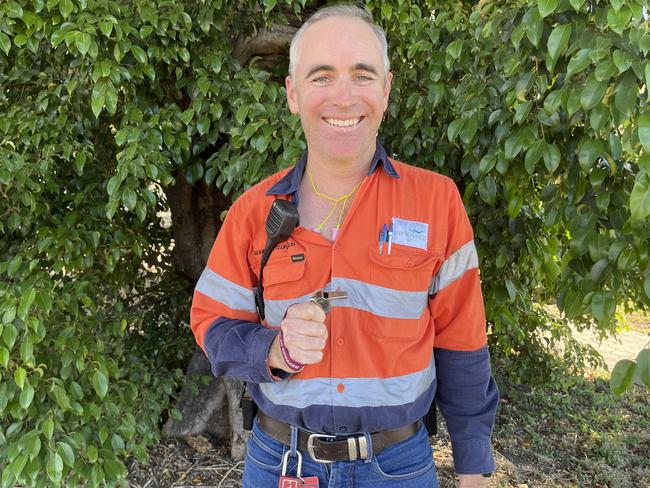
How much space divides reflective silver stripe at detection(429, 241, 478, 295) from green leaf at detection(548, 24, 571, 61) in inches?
20.4

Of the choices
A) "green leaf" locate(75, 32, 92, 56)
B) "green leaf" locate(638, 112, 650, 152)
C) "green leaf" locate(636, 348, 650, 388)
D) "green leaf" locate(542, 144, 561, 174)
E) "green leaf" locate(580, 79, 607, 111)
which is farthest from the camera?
"green leaf" locate(75, 32, 92, 56)

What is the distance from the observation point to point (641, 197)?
132 centimetres

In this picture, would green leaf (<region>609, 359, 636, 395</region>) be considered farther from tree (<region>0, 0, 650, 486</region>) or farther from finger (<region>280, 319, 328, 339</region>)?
finger (<region>280, 319, 328, 339</region>)

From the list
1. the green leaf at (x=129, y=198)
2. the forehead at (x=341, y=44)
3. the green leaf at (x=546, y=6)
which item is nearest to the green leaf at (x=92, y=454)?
the green leaf at (x=129, y=198)

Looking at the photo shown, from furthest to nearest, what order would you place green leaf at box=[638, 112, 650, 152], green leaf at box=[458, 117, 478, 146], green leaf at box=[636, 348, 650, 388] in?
green leaf at box=[458, 117, 478, 146]
green leaf at box=[636, 348, 650, 388]
green leaf at box=[638, 112, 650, 152]

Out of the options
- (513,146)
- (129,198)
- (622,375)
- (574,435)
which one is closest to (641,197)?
(622,375)

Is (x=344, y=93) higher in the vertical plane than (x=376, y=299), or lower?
higher

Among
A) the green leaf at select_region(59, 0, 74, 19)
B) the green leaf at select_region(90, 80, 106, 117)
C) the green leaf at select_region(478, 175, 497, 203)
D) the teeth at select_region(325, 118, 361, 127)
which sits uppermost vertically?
the green leaf at select_region(59, 0, 74, 19)

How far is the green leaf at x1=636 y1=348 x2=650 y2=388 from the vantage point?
1.39 metres

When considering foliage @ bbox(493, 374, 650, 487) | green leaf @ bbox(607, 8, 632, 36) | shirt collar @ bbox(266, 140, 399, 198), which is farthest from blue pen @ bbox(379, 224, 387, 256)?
foliage @ bbox(493, 374, 650, 487)

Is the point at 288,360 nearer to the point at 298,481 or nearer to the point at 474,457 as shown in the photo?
the point at 298,481

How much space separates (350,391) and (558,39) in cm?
100

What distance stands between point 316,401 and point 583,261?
89cm

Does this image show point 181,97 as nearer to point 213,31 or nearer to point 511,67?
point 213,31
